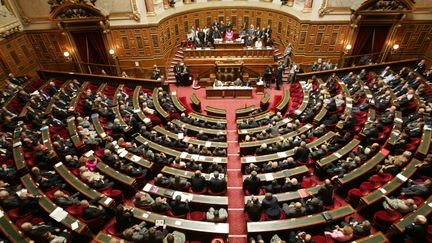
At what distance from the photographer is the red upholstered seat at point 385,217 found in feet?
19.0

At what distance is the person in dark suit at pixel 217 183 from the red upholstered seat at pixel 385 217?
381cm

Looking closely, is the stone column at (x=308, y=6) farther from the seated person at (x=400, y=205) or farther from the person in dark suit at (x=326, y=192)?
the seated person at (x=400, y=205)

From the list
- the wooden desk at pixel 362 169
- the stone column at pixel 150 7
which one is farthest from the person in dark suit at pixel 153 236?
the stone column at pixel 150 7

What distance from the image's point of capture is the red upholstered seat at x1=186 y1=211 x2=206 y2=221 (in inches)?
253

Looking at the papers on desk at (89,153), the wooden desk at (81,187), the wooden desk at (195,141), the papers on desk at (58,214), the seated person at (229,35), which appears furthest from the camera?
the seated person at (229,35)

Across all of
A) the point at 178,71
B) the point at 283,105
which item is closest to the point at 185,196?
the point at 283,105

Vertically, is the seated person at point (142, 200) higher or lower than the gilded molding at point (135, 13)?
lower

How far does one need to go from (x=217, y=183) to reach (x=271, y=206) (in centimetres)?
156

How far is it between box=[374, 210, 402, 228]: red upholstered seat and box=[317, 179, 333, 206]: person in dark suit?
1.07 meters

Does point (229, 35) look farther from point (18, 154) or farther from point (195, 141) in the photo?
point (18, 154)

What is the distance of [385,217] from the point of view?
5.91m

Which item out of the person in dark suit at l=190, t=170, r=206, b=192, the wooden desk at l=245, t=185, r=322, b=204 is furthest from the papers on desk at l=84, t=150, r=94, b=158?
the wooden desk at l=245, t=185, r=322, b=204

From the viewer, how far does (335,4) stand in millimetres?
12852

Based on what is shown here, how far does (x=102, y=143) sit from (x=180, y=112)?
3.53 metres
